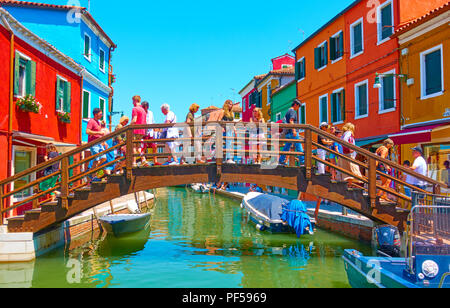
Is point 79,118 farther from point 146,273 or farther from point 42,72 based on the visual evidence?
point 146,273

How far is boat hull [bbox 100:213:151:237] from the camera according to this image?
42.4ft

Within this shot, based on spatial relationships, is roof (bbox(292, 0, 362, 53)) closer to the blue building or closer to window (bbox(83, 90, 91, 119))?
the blue building

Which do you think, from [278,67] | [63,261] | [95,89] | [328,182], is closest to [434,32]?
[328,182]

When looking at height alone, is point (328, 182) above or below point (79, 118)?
below

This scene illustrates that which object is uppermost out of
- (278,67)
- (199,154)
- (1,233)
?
(278,67)

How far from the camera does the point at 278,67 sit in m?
35.4

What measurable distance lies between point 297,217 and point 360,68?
847 cm

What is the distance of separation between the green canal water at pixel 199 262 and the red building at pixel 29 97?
383 centimetres

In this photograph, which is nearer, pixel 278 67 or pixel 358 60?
pixel 358 60

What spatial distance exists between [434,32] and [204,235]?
10.5m

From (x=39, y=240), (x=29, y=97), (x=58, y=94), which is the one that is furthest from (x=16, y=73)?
(x=39, y=240)

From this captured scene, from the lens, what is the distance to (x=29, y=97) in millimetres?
12586
